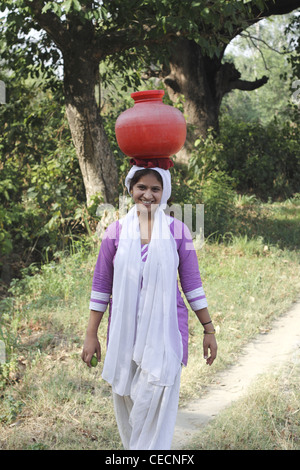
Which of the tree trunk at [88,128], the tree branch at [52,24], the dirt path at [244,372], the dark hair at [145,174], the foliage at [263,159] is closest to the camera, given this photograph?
the dark hair at [145,174]

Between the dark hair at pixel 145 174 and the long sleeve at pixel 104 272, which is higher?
the dark hair at pixel 145 174

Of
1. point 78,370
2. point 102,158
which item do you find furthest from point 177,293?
point 102,158

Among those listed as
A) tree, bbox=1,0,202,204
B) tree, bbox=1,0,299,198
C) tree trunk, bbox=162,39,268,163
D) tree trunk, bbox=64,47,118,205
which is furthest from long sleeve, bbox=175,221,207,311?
tree trunk, bbox=162,39,268,163

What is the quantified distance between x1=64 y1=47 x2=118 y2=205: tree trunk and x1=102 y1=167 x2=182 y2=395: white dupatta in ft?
16.7

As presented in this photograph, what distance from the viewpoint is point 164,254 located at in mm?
2627

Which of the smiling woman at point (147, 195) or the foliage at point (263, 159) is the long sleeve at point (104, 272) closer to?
the smiling woman at point (147, 195)

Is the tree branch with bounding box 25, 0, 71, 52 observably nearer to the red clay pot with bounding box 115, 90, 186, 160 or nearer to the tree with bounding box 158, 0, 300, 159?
the tree with bounding box 158, 0, 300, 159

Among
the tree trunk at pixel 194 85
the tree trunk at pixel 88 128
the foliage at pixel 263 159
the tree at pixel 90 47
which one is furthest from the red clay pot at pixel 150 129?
the foliage at pixel 263 159

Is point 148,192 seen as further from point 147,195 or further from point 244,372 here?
point 244,372

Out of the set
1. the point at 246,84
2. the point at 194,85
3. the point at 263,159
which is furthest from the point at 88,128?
the point at 263,159

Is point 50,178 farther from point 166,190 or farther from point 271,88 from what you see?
point 271,88

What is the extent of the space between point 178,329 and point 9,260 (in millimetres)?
5865

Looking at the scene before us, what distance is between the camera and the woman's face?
2.74m

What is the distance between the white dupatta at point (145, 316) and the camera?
2.60 metres
